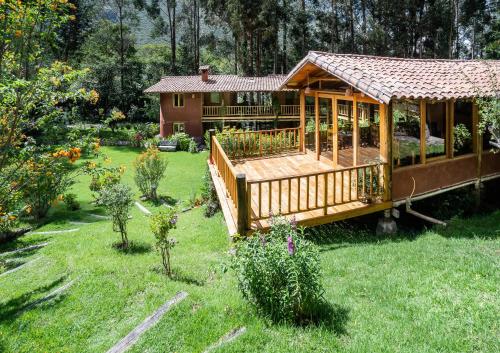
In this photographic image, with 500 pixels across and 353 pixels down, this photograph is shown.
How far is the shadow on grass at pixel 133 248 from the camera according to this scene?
8.16 meters

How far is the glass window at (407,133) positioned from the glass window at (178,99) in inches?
929

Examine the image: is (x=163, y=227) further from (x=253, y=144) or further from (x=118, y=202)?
(x=253, y=144)

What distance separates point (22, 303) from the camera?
596cm

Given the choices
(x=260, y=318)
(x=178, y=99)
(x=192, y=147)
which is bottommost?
(x=260, y=318)

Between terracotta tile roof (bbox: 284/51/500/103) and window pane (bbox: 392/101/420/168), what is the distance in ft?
1.89

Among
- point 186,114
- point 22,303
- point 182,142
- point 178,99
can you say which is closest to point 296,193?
point 22,303

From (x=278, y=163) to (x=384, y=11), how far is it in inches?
1368

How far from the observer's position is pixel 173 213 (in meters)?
6.44

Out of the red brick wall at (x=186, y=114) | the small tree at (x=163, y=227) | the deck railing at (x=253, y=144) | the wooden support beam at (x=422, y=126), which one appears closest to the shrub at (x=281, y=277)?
the small tree at (x=163, y=227)

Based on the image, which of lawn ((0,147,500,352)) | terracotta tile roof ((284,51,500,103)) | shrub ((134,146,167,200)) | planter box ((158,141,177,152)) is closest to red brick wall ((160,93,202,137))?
planter box ((158,141,177,152))

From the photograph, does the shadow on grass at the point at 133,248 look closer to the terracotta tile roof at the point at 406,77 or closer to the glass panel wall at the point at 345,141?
the terracotta tile roof at the point at 406,77

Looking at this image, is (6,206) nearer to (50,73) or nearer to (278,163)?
(50,73)

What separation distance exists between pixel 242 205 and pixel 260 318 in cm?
241

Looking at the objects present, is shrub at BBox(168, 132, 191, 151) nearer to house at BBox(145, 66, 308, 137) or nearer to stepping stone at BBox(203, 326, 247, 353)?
house at BBox(145, 66, 308, 137)
